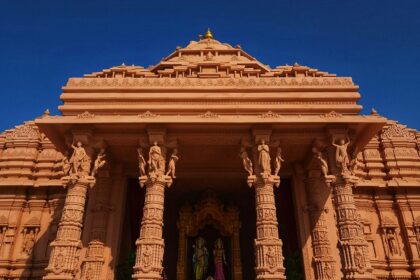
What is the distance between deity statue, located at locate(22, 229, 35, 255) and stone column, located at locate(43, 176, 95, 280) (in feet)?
22.0

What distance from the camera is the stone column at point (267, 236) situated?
32.5 ft

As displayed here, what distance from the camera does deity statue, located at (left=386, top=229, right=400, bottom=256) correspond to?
51.5 ft

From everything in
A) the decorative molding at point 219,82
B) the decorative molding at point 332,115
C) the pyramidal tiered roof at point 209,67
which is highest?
the pyramidal tiered roof at point 209,67

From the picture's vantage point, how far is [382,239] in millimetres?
16078

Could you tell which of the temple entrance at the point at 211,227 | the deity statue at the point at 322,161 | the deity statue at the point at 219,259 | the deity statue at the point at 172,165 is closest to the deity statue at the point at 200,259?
the temple entrance at the point at 211,227

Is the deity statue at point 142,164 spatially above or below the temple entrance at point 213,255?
above

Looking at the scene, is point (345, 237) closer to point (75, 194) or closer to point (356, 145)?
point (356, 145)

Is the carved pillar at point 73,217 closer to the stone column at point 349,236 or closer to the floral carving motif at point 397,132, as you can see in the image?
the stone column at point 349,236

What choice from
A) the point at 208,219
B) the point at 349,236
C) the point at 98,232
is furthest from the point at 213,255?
the point at 349,236

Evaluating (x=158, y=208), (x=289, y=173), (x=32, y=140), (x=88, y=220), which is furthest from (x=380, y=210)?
(x=32, y=140)

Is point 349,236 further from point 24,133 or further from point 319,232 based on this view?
point 24,133

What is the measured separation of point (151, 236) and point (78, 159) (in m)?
3.60

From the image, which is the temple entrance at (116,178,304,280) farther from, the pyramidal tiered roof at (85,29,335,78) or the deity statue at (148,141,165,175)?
the pyramidal tiered roof at (85,29,335,78)

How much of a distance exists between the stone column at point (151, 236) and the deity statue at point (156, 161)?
0.20m
